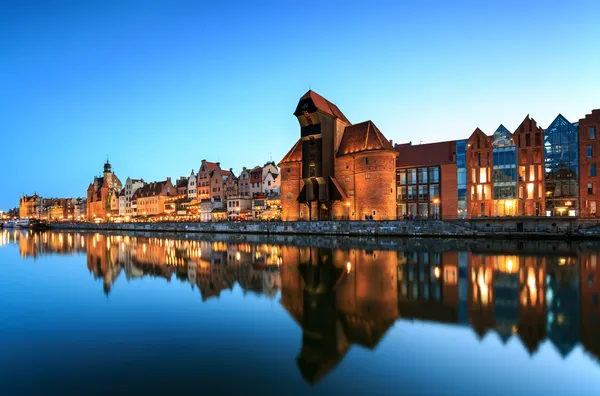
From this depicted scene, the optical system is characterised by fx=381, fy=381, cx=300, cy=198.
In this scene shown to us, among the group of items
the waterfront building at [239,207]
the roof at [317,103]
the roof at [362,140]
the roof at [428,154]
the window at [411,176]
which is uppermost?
the roof at [317,103]

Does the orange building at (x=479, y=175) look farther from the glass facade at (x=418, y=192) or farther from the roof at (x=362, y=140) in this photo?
the roof at (x=362, y=140)

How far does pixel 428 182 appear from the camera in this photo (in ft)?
160

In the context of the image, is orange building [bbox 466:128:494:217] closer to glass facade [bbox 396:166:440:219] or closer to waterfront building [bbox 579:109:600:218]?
glass facade [bbox 396:166:440:219]

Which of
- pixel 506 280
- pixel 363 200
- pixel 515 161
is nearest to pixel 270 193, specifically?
pixel 363 200

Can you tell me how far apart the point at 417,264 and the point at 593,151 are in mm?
34843

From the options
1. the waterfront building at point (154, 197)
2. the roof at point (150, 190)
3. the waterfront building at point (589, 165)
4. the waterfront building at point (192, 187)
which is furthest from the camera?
the roof at point (150, 190)

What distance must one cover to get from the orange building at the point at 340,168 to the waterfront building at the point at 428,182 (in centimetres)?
255

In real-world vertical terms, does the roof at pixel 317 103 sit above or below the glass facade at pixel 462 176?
above

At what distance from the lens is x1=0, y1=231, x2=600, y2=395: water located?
652cm

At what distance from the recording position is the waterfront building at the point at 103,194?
4656 inches

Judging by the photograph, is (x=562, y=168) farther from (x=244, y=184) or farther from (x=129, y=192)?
(x=129, y=192)

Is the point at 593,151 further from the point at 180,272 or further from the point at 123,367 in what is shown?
the point at 123,367

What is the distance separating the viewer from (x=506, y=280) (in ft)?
50.7

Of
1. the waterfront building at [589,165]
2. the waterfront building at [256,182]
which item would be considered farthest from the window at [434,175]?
the waterfront building at [256,182]
